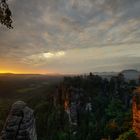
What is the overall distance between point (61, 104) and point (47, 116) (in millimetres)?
9395

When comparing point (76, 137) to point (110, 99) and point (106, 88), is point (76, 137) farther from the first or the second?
point (106, 88)

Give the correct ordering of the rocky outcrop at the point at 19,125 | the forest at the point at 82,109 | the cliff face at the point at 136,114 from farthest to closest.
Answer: the forest at the point at 82,109 → the cliff face at the point at 136,114 → the rocky outcrop at the point at 19,125

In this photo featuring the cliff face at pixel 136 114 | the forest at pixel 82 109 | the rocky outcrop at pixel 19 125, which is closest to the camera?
the rocky outcrop at pixel 19 125

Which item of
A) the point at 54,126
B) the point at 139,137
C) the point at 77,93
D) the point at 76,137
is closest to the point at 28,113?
the point at 139,137

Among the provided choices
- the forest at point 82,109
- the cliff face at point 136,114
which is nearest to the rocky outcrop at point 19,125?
the cliff face at point 136,114

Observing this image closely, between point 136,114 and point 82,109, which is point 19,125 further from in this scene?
point 82,109

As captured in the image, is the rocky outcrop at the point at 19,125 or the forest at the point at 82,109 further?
the forest at the point at 82,109

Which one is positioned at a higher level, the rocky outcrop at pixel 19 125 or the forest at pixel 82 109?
the rocky outcrop at pixel 19 125

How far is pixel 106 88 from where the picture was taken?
456 feet

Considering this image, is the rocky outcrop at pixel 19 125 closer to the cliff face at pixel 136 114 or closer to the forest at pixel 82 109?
the cliff face at pixel 136 114

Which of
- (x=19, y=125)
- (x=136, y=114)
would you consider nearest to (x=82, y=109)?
(x=136, y=114)

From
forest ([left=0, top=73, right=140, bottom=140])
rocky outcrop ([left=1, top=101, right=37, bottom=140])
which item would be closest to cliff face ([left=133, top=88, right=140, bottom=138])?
rocky outcrop ([left=1, top=101, right=37, bottom=140])

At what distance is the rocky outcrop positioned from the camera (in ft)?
52.1

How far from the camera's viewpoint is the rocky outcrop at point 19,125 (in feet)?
52.1
